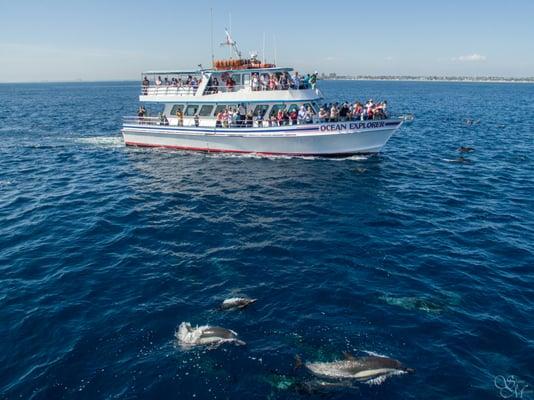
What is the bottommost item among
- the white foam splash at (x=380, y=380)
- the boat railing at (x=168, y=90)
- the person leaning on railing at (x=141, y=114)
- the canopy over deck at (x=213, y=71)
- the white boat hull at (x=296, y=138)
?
the white foam splash at (x=380, y=380)

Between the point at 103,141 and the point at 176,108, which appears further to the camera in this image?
the point at 103,141

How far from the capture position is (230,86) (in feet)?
111

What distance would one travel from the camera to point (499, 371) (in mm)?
10625

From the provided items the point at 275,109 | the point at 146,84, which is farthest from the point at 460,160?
the point at 146,84

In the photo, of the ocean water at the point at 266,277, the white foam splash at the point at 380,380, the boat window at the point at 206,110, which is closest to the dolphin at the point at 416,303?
the ocean water at the point at 266,277

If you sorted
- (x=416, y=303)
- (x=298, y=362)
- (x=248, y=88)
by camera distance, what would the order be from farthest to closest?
(x=248, y=88), (x=416, y=303), (x=298, y=362)

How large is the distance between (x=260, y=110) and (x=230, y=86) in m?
3.38

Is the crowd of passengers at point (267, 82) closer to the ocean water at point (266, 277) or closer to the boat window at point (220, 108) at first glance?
the boat window at point (220, 108)

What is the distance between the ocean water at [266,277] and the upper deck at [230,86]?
251 inches

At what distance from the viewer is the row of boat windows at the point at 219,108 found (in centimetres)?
3225

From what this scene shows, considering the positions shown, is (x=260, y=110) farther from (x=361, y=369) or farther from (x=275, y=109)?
(x=361, y=369)

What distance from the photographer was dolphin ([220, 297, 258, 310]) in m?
13.1

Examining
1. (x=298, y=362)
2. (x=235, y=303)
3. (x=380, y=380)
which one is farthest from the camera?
(x=235, y=303)

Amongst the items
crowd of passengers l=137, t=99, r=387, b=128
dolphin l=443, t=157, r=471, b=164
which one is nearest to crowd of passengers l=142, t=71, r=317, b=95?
crowd of passengers l=137, t=99, r=387, b=128
